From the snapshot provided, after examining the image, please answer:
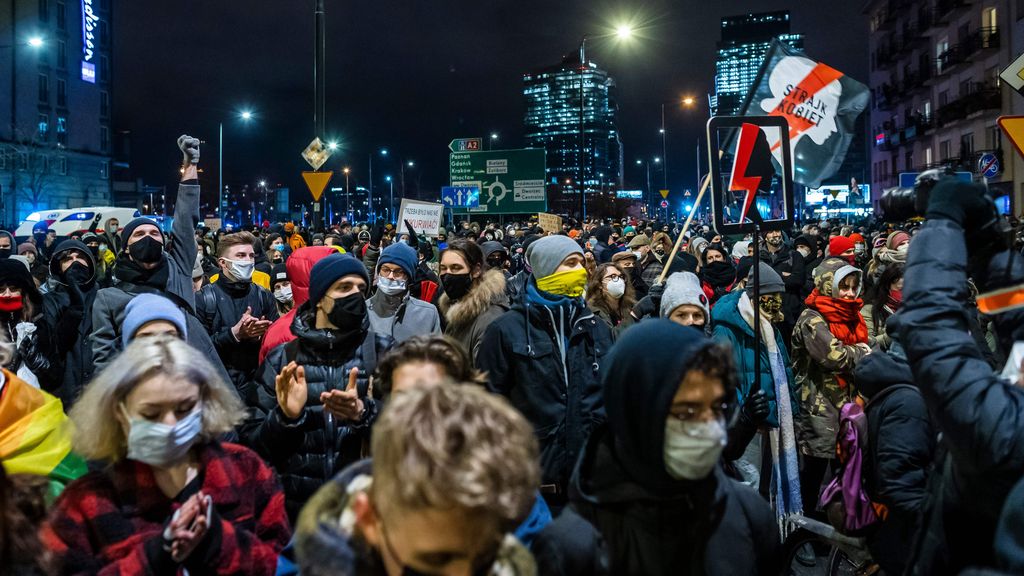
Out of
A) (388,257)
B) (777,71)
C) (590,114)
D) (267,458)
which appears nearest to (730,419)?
(267,458)

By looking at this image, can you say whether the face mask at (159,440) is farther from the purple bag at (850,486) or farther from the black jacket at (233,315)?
the purple bag at (850,486)

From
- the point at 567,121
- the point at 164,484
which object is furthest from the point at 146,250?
the point at 567,121

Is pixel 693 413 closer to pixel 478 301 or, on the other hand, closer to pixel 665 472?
pixel 665 472

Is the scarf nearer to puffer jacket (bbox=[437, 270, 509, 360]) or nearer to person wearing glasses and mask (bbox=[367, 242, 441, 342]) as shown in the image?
puffer jacket (bbox=[437, 270, 509, 360])

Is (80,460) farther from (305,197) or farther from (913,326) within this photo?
(305,197)

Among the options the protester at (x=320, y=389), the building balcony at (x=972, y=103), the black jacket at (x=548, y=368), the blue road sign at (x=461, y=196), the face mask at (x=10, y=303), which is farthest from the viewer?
the building balcony at (x=972, y=103)

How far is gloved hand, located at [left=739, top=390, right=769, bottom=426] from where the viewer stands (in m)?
4.62

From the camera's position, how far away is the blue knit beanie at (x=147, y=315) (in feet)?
13.9

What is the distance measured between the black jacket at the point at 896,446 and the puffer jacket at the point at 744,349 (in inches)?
52.8

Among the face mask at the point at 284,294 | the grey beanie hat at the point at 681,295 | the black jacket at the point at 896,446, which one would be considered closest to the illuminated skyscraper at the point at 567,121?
the face mask at the point at 284,294

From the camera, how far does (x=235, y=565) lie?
277 cm

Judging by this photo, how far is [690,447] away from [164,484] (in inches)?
72.1

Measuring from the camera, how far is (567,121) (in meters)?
179

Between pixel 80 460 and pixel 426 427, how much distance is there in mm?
2420
